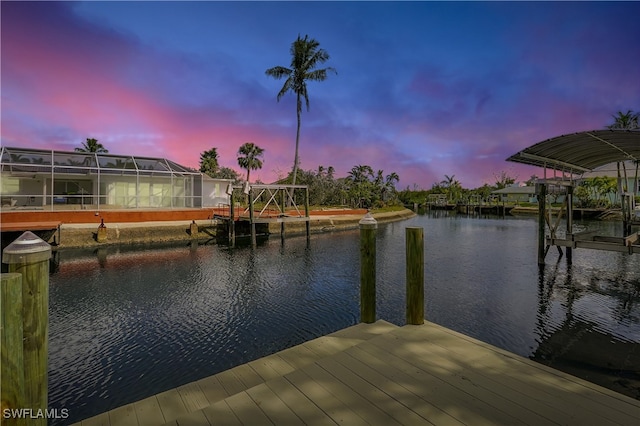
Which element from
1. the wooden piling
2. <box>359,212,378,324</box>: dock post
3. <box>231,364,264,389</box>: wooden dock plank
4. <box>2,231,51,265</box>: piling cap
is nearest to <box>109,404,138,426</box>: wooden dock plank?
<box>231,364,264,389</box>: wooden dock plank

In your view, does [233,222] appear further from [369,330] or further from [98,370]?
[369,330]

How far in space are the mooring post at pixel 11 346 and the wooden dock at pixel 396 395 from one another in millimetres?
925

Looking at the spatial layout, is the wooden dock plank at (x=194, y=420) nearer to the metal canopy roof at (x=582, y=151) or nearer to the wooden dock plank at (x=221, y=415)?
the wooden dock plank at (x=221, y=415)

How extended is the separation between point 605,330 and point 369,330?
6.16 metres

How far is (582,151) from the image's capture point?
10.8m

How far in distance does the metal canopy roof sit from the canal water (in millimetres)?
4174

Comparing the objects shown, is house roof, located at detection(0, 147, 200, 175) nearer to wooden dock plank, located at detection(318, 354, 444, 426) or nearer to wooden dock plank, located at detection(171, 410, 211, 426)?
wooden dock plank, located at detection(171, 410, 211, 426)

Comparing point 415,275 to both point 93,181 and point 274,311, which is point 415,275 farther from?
point 93,181

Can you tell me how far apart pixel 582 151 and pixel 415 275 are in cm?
988

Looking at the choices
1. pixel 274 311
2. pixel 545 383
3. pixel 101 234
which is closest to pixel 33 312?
pixel 545 383

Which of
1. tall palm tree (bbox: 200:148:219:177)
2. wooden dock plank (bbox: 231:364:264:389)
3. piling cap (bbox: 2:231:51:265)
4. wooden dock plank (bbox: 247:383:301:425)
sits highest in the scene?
tall palm tree (bbox: 200:148:219:177)

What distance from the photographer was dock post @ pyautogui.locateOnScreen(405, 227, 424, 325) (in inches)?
185

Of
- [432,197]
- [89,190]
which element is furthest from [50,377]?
[432,197]

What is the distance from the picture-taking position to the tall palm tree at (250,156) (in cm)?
5095
